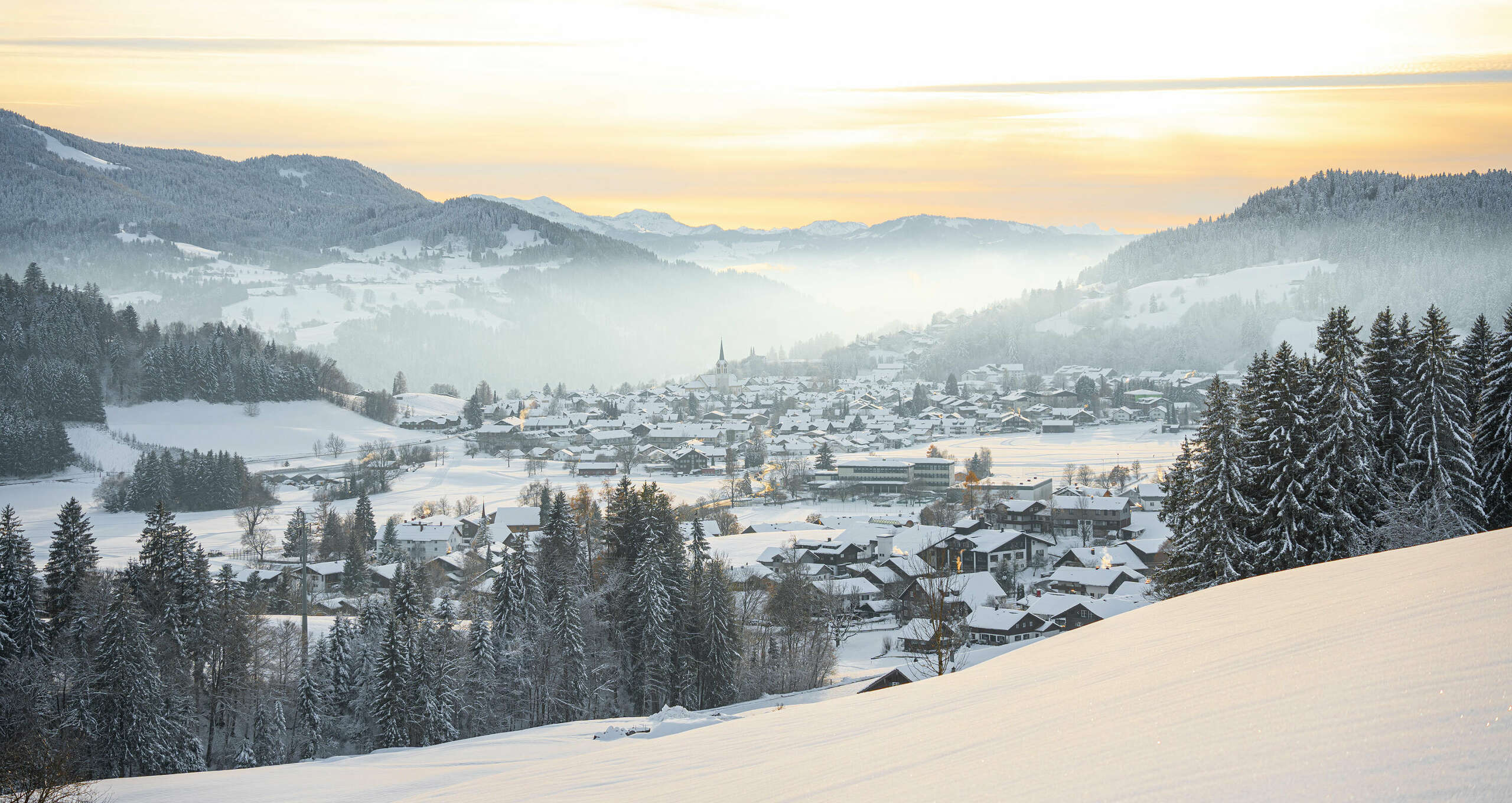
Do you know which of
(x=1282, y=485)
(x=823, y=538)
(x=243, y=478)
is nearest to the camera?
(x=1282, y=485)

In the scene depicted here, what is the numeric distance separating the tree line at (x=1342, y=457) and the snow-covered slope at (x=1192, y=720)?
31.0ft

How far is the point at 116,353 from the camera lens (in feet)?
255

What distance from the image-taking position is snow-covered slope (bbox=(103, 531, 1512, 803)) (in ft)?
10.7

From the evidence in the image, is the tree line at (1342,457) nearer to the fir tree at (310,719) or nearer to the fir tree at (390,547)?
the fir tree at (310,719)

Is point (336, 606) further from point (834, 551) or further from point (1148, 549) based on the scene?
point (1148, 549)

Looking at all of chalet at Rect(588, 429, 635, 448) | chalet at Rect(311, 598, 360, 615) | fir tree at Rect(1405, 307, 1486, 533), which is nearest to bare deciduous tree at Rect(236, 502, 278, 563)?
chalet at Rect(311, 598, 360, 615)

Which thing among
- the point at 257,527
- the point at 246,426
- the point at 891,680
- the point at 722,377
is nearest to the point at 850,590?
the point at 891,680

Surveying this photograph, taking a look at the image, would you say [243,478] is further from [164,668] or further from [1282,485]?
A: [1282,485]

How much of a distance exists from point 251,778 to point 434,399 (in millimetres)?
98036

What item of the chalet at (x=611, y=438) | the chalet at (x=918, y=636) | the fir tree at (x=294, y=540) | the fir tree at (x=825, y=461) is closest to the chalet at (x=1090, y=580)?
the chalet at (x=918, y=636)

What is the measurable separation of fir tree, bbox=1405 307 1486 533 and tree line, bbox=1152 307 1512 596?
23mm

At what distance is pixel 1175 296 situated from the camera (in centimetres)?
14600

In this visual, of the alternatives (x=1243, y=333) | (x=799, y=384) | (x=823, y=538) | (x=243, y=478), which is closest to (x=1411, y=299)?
(x=1243, y=333)

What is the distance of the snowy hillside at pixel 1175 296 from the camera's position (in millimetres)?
136250
